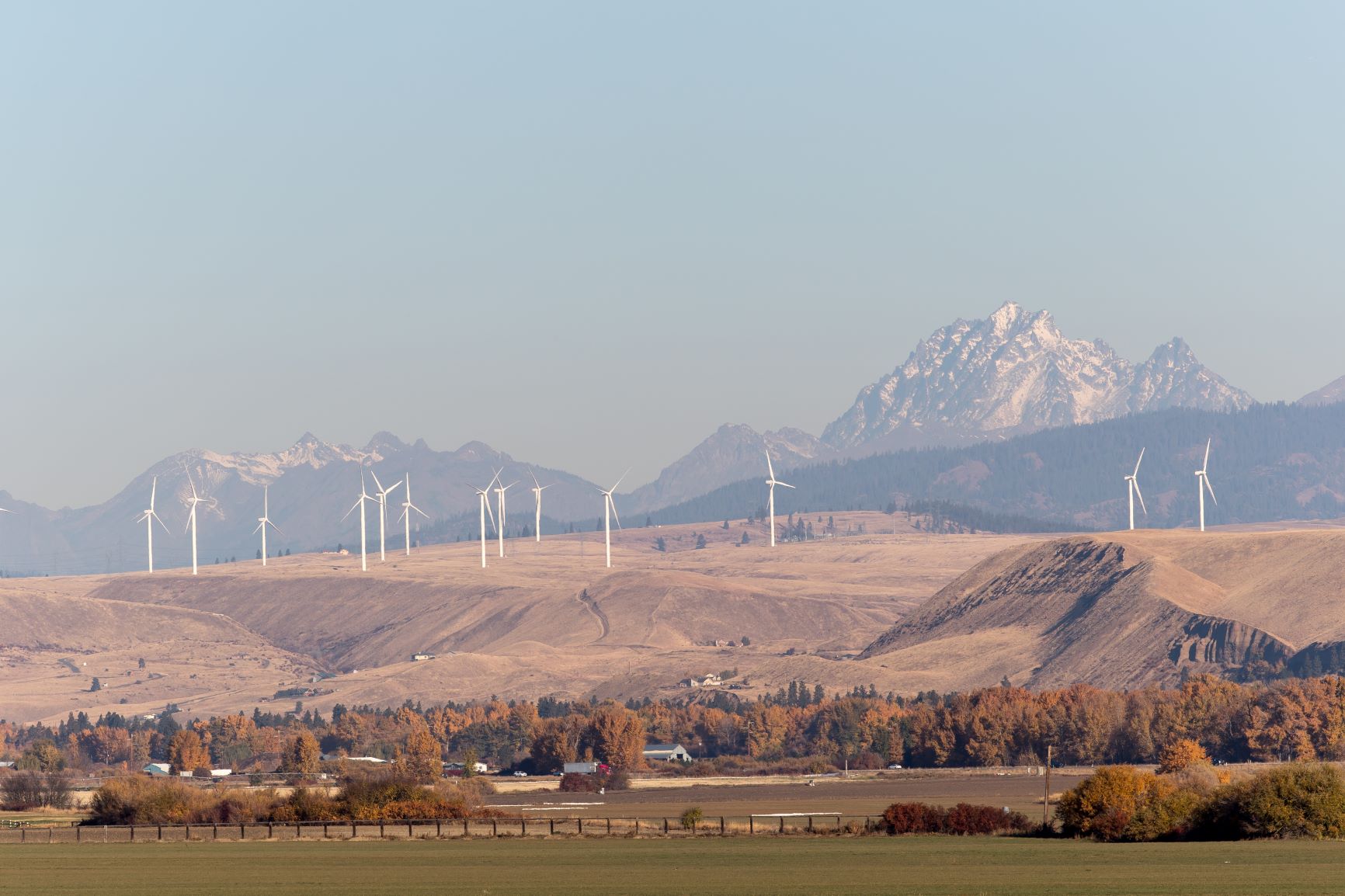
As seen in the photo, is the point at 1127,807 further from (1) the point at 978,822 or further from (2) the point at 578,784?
(2) the point at 578,784

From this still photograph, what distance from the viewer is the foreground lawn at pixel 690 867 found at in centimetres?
6600

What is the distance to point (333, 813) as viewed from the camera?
111m

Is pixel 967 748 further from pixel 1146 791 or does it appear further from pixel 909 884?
pixel 909 884

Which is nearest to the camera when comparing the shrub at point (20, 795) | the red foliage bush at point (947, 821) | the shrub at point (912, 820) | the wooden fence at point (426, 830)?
the red foliage bush at point (947, 821)

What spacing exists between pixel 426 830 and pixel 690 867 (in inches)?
1111

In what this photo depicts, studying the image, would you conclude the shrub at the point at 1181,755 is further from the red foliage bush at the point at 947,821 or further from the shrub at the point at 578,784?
the red foliage bush at the point at 947,821

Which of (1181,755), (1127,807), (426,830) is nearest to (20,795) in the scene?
(426,830)

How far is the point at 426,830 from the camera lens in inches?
3981

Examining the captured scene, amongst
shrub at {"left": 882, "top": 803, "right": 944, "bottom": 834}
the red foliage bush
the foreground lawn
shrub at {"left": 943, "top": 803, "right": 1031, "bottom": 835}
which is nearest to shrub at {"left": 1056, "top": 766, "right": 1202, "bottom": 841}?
the foreground lawn

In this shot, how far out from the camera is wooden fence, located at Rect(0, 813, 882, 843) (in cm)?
9788

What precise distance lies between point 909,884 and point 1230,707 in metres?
137

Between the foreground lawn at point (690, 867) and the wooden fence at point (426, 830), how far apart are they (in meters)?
4.96

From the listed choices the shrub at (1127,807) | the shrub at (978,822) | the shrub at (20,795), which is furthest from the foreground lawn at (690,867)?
the shrub at (20,795)

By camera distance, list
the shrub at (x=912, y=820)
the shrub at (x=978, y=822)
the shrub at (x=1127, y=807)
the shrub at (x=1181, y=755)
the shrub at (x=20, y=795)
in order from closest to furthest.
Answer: the shrub at (x=1127, y=807), the shrub at (x=978, y=822), the shrub at (x=912, y=820), the shrub at (x=20, y=795), the shrub at (x=1181, y=755)
